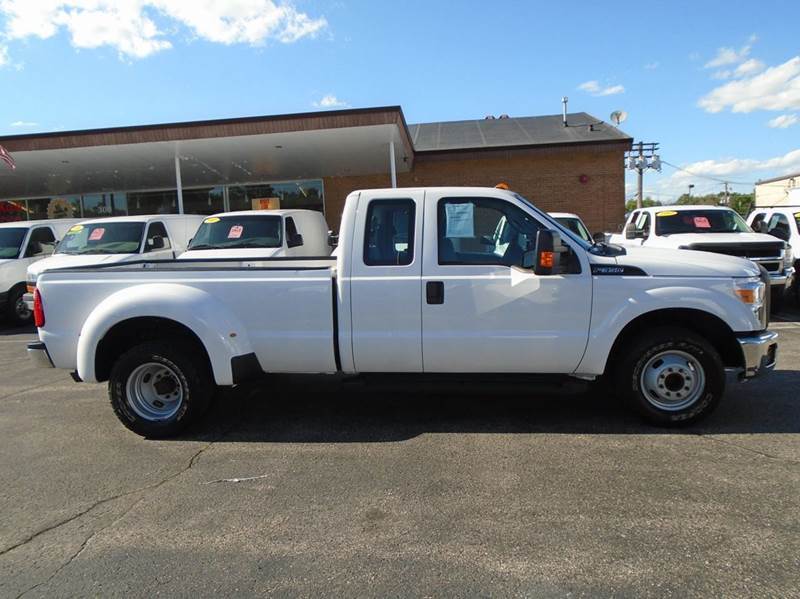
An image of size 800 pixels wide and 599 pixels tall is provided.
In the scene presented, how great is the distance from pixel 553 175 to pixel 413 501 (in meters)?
18.3

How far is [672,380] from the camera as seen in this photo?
4555mm

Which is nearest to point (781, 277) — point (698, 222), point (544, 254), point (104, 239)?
point (698, 222)

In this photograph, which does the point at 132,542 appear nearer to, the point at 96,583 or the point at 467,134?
the point at 96,583

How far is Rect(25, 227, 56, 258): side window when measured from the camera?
11.6 metres

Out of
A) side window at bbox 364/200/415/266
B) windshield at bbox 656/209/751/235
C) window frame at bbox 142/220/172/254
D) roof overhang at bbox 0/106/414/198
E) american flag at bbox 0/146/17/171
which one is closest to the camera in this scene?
side window at bbox 364/200/415/266

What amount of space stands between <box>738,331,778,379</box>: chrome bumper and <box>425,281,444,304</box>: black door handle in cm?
235

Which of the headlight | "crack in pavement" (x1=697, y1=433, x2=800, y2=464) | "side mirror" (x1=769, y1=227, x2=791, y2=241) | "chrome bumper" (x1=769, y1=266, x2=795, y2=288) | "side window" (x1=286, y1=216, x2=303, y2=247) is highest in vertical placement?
"side window" (x1=286, y1=216, x2=303, y2=247)

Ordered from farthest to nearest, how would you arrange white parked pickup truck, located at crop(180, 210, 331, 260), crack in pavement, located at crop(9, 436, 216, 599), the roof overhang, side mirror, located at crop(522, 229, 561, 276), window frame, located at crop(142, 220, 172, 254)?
the roof overhang
window frame, located at crop(142, 220, 172, 254)
white parked pickup truck, located at crop(180, 210, 331, 260)
side mirror, located at crop(522, 229, 561, 276)
crack in pavement, located at crop(9, 436, 216, 599)

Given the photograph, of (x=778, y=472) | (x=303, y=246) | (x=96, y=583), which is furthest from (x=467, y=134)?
→ (x=96, y=583)

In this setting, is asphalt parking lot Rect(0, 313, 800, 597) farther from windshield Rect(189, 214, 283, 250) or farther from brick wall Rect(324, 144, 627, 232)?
brick wall Rect(324, 144, 627, 232)

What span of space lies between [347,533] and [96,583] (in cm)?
128

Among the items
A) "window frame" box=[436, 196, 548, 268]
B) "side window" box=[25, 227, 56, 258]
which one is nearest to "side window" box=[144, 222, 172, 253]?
"side window" box=[25, 227, 56, 258]

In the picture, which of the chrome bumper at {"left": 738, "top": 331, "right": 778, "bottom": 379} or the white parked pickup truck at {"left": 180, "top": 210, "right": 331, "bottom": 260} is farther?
the white parked pickup truck at {"left": 180, "top": 210, "right": 331, "bottom": 260}

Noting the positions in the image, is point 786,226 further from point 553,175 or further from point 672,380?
point 553,175
